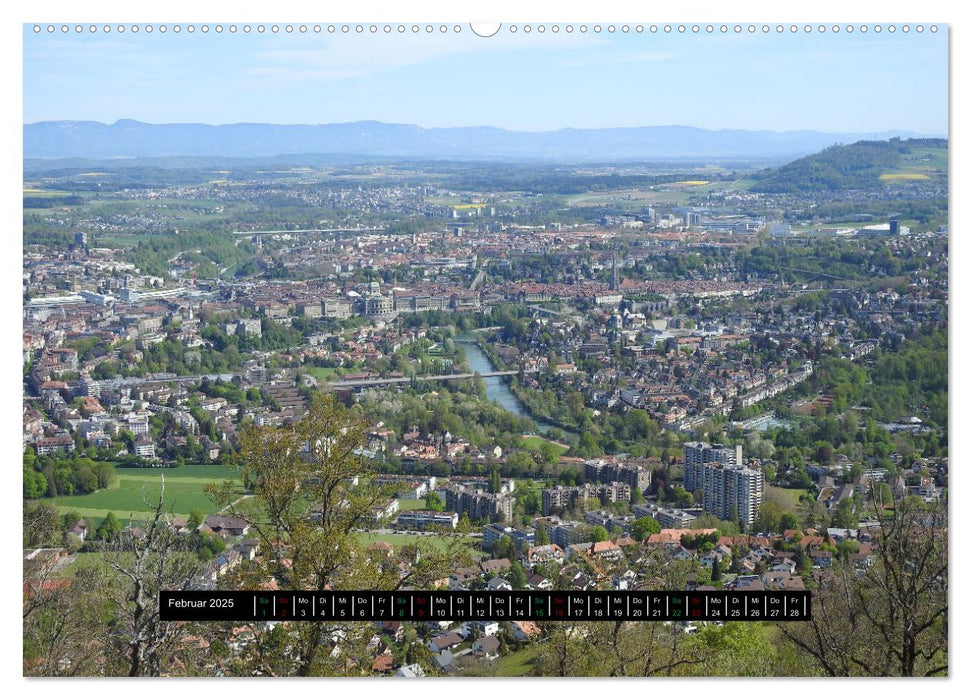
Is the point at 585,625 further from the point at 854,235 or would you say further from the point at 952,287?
the point at 854,235

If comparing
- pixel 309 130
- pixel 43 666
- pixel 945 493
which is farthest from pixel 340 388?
pixel 945 493

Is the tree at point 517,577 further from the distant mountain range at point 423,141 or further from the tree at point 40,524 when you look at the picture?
the distant mountain range at point 423,141

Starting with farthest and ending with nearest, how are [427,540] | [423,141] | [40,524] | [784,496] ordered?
1. [423,141]
2. [784,496]
3. [40,524]
4. [427,540]

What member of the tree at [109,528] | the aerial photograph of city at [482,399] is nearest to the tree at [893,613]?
the aerial photograph of city at [482,399]

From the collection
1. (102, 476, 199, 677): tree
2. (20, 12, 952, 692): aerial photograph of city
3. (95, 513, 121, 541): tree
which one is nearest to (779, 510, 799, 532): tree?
(20, 12, 952, 692): aerial photograph of city

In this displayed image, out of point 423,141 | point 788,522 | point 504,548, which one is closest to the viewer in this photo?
point 504,548

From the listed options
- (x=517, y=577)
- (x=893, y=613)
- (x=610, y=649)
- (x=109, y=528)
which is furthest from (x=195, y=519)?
(x=893, y=613)

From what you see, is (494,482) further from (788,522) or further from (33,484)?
(33,484)
